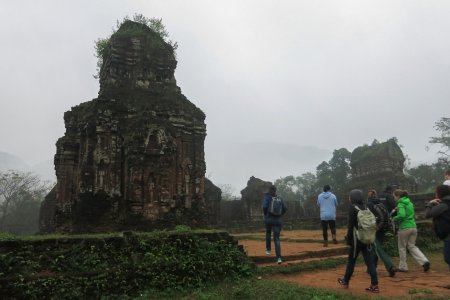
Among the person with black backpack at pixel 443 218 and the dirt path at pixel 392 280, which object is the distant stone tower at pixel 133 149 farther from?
the person with black backpack at pixel 443 218

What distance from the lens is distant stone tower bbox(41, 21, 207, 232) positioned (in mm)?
11758

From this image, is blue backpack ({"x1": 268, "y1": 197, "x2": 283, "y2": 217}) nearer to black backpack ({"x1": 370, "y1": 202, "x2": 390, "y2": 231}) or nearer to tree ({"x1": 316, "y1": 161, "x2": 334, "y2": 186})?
black backpack ({"x1": 370, "y1": 202, "x2": 390, "y2": 231})

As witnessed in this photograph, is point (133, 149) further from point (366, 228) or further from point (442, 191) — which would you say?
point (442, 191)

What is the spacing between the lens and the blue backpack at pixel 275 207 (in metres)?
7.90

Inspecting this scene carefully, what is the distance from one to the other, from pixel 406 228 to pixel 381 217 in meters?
0.95

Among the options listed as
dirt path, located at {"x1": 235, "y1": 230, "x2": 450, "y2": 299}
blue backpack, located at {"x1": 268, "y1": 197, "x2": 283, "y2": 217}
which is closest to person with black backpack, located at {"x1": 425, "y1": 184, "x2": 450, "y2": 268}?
dirt path, located at {"x1": 235, "y1": 230, "x2": 450, "y2": 299}

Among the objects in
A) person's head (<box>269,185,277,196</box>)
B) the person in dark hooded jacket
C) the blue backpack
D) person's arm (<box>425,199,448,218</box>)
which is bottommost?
the person in dark hooded jacket

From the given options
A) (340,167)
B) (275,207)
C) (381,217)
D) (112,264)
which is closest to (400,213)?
(381,217)

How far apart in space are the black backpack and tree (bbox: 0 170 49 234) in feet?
135

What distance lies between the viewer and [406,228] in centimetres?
708

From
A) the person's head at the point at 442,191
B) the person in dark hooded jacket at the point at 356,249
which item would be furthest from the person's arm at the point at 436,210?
the person in dark hooded jacket at the point at 356,249

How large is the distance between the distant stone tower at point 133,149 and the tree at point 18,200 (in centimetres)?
3135

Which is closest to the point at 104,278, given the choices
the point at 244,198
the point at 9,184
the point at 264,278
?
the point at 264,278

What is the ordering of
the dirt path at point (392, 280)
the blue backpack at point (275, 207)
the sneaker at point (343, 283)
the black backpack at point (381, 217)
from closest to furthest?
the dirt path at point (392, 280) → the sneaker at point (343, 283) → the black backpack at point (381, 217) → the blue backpack at point (275, 207)
